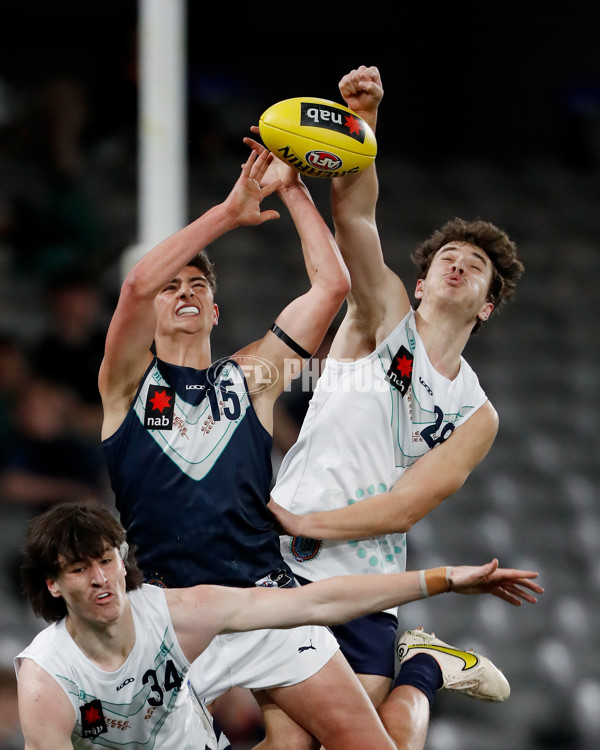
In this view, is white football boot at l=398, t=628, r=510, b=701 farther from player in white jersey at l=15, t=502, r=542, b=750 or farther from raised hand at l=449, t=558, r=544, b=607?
raised hand at l=449, t=558, r=544, b=607

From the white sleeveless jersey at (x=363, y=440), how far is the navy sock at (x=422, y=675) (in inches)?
17.3

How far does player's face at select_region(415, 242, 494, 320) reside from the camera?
174 inches

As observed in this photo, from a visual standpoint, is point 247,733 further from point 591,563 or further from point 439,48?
point 439,48

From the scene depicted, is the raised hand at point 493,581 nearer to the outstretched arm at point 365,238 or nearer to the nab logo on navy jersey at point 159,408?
the nab logo on navy jersey at point 159,408

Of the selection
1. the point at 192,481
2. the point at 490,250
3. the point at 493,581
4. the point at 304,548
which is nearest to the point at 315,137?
the point at 490,250

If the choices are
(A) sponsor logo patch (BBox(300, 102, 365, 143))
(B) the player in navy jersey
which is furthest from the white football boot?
(A) sponsor logo patch (BBox(300, 102, 365, 143))

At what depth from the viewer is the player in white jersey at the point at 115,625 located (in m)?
3.67

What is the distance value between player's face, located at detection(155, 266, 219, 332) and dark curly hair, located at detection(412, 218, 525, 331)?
3.27 ft

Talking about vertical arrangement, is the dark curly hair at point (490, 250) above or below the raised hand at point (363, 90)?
below

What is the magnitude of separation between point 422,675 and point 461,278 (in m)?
1.54

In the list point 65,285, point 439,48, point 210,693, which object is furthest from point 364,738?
point 439,48

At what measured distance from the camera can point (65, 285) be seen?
255 inches

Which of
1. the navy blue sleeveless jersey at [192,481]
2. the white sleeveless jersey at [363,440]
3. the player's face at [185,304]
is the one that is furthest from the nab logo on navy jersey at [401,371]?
the player's face at [185,304]

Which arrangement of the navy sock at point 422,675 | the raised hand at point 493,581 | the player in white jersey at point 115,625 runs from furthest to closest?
the navy sock at point 422,675 < the player in white jersey at point 115,625 < the raised hand at point 493,581
